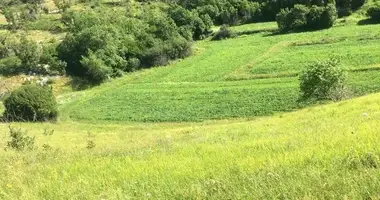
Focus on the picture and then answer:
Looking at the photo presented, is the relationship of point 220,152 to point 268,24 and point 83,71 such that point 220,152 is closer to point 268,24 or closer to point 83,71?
point 83,71

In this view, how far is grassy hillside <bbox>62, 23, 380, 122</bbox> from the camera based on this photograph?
48344 millimetres

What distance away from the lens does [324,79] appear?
40.9m

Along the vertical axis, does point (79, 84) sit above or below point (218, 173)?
below

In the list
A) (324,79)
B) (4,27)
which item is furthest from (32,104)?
(4,27)

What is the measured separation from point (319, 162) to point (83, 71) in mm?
69539

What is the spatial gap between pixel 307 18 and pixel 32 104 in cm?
5887

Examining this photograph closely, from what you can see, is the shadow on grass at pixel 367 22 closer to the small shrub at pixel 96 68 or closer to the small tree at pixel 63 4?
the small shrub at pixel 96 68

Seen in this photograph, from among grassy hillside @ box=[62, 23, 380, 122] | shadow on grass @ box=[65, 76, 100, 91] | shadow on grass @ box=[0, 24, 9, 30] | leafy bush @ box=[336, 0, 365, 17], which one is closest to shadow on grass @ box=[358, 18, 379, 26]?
grassy hillside @ box=[62, 23, 380, 122]

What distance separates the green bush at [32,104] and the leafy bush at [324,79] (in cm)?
2628

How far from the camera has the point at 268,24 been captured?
101812 mm

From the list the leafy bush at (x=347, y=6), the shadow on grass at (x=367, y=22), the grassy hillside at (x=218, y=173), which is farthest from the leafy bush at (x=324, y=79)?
the leafy bush at (x=347, y=6)

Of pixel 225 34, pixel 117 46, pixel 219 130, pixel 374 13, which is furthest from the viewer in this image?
pixel 225 34

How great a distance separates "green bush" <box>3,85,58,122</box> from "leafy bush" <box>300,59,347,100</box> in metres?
26.3

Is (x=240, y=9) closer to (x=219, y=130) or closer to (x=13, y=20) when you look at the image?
(x=13, y=20)
